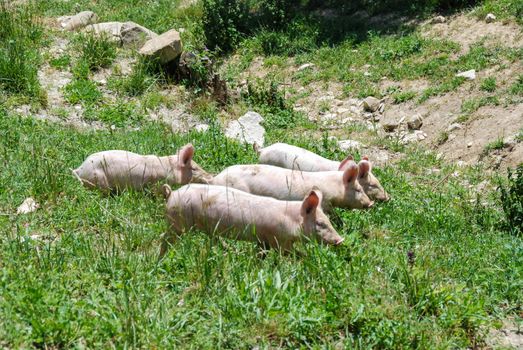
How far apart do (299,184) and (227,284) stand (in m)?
2.41

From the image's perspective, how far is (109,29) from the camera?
1316 cm

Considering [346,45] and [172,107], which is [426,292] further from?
[346,45]

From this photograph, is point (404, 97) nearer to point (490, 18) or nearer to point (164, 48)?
point (490, 18)

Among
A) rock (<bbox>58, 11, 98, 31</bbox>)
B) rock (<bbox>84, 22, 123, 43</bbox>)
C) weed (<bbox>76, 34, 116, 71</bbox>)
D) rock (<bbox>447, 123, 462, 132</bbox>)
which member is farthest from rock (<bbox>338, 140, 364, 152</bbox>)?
rock (<bbox>58, 11, 98, 31</bbox>)

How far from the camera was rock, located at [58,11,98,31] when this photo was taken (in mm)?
13664

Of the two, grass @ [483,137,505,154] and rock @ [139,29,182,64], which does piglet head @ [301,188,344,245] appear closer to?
grass @ [483,137,505,154]

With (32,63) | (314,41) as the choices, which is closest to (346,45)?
(314,41)

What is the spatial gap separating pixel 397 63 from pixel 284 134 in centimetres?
295

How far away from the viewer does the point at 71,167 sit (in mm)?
7547

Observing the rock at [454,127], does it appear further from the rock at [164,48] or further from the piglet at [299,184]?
the rock at [164,48]

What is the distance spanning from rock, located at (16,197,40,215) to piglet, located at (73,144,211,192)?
28.4 inches

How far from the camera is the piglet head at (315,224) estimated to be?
5.48 metres

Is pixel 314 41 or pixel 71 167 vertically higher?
pixel 71 167

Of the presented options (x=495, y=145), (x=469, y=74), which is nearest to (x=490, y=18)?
(x=469, y=74)
